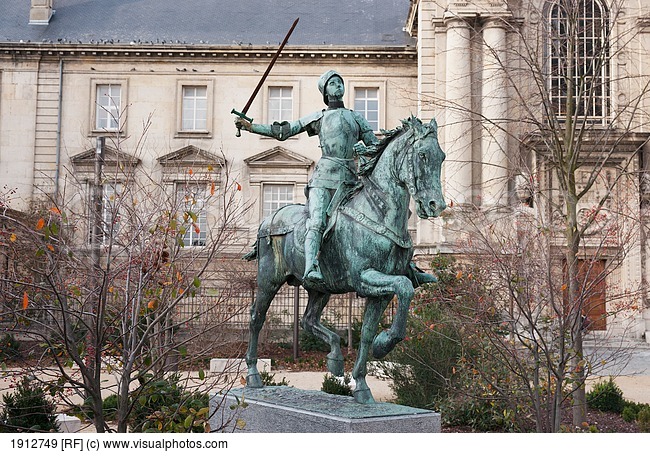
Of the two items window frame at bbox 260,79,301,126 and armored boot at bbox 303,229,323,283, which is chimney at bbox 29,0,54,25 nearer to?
window frame at bbox 260,79,301,126

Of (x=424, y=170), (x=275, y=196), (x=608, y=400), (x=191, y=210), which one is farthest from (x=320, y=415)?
(x=275, y=196)

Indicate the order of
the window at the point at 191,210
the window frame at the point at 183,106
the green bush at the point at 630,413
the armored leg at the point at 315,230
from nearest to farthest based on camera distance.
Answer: the window at the point at 191,210, the armored leg at the point at 315,230, the green bush at the point at 630,413, the window frame at the point at 183,106

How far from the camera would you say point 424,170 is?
6.88 metres

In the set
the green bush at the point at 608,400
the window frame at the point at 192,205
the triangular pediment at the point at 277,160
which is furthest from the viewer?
the triangular pediment at the point at 277,160

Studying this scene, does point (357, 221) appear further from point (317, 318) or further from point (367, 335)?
point (317, 318)

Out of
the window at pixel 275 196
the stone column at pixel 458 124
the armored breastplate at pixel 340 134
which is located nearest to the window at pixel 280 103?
the window at pixel 275 196

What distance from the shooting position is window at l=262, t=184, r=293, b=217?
1384 inches

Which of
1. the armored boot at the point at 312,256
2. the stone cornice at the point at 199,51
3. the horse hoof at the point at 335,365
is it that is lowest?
the horse hoof at the point at 335,365

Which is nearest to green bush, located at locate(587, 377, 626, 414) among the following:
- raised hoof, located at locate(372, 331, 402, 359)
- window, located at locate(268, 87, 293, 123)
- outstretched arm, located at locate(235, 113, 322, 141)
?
outstretched arm, located at locate(235, 113, 322, 141)

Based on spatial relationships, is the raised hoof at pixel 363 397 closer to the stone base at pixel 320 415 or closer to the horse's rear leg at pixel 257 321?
the stone base at pixel 320 415

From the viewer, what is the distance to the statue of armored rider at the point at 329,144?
7.58 m

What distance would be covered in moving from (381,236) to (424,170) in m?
0.74

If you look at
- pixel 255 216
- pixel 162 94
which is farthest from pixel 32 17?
pixel 255 216

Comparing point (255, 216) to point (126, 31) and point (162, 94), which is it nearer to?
point (162, 94)
